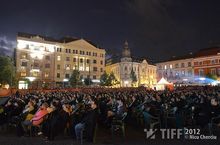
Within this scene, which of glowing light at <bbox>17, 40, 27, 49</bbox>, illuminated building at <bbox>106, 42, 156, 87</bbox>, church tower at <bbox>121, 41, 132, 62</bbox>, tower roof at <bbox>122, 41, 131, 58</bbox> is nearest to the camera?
glowing light at <bbox>17, 40, 27, 49</bbox>

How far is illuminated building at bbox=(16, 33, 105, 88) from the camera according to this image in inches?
3017

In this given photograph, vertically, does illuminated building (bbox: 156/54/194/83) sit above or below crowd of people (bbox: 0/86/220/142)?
above

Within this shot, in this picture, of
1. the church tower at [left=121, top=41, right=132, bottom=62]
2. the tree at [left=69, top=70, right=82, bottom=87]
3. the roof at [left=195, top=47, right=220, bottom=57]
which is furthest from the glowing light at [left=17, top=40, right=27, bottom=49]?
the roof at [left=195, top=47, right=220, bottom=57]

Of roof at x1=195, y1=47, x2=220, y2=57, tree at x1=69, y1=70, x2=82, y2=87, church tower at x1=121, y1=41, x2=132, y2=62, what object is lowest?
tree at x1=69, y1=70, x2=82, y2=87

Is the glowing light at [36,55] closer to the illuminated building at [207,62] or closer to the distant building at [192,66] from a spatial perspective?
the distant building at [192,66]

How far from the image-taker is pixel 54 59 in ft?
271

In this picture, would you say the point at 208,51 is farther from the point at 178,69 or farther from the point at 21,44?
the point at 21,44

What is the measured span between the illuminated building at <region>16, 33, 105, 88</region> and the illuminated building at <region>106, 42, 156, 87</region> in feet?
64.1

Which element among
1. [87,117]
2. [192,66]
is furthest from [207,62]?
[87,117]

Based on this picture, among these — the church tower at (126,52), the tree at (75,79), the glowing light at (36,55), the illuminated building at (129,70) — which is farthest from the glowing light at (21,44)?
the church tower at (126,52)

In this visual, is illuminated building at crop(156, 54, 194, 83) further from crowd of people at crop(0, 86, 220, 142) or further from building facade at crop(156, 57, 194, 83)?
crowd of people at crop(0, 86, 220, 142)

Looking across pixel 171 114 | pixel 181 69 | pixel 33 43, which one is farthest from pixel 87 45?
pixel 171 114

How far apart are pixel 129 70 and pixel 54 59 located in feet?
126

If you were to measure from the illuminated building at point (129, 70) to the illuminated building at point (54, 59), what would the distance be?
64.1ft
